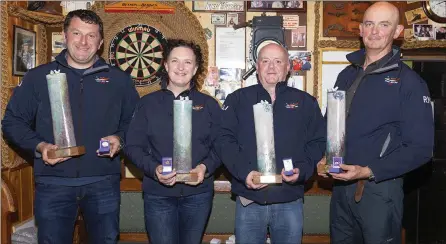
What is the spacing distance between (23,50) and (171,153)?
6.16 feet

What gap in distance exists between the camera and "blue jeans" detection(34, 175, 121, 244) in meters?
2.42

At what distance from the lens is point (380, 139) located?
2379 mm

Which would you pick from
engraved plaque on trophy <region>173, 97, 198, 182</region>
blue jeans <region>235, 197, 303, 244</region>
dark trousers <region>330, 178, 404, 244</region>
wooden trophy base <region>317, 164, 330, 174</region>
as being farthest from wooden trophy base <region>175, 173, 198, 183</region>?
dark trousers <region>330, 178, 404, 244</region>

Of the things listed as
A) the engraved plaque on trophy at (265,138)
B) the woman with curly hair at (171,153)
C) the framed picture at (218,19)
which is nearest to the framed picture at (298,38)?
the framed picture at (218,19)

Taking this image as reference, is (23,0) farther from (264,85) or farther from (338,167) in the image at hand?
(338,167)

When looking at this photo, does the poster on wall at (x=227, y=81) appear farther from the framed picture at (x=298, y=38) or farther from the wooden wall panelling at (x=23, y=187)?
the wooden wall panelling at (x=23, y=187)

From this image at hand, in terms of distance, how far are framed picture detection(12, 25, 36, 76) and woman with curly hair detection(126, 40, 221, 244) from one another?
1.50 metres

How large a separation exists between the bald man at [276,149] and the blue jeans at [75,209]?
70 cm

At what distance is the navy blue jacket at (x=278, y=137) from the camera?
2.43 metres

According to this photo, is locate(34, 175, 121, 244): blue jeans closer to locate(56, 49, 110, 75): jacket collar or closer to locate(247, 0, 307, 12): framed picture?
locate(56, 49, 110, 75): jacket collar

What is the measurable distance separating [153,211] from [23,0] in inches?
83.9

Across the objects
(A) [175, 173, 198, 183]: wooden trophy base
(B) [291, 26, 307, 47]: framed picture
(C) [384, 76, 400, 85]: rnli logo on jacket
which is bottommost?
(A) [175, 173, 198, 183]: wooden trophy base

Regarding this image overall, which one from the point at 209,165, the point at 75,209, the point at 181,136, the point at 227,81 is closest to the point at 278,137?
the point at 209,165

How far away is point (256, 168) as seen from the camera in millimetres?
2453
